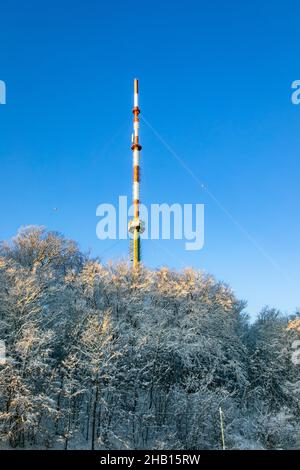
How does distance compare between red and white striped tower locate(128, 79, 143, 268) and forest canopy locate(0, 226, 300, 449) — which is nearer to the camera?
forest canopy locate(0, 226, 300, 449)

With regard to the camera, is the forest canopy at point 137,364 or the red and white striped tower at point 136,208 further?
the red and white striped tower at point 136,208

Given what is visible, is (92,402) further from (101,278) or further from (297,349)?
(297,349)

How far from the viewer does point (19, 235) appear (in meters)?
48.2

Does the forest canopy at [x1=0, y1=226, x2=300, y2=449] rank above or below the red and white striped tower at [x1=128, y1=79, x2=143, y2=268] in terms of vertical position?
below

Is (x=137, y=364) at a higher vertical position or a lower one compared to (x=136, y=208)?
lower

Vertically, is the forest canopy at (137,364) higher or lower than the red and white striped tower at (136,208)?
lower

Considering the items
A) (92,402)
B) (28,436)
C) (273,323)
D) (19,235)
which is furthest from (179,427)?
(19,235)

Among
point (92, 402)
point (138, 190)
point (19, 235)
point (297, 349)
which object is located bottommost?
point (92, 402)

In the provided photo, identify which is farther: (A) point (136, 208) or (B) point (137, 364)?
(A) point (136, 208)

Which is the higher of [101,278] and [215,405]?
[101,278]
